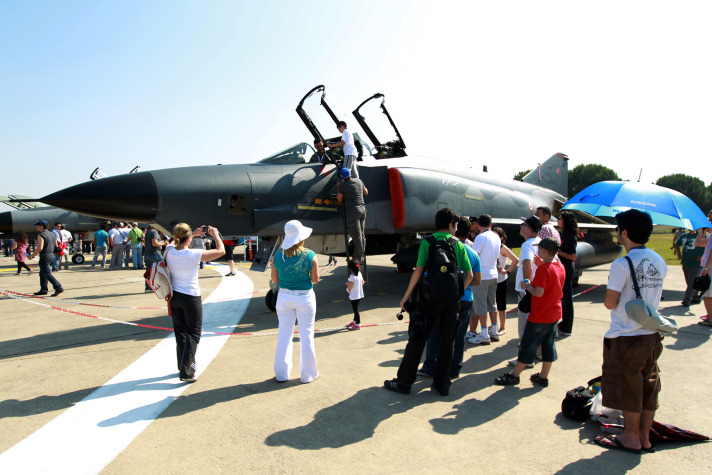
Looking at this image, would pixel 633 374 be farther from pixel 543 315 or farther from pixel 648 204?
pixel 648 204

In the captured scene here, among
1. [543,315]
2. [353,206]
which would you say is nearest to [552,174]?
[353,206]

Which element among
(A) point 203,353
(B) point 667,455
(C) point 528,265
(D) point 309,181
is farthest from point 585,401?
(D) point 309,181

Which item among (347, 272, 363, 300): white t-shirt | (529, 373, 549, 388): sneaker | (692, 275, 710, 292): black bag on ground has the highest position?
(347, 272, 363, 300): white t-shirt

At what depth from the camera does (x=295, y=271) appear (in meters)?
4.22

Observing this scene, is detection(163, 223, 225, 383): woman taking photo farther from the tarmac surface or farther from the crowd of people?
the tarmac surface

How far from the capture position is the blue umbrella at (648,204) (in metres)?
6.59

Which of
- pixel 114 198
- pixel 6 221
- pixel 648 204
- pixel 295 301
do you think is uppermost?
pixel 6 221

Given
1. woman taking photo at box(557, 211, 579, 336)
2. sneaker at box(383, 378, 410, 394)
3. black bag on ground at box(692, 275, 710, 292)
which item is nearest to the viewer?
sneaker at box(383, 378, 410, 394)

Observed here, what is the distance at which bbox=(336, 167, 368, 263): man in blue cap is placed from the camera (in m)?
7.29

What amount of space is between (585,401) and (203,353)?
4217 mm

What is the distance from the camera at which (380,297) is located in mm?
9211

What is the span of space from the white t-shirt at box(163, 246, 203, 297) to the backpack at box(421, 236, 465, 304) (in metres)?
2.32

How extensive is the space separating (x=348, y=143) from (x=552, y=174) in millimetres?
10780

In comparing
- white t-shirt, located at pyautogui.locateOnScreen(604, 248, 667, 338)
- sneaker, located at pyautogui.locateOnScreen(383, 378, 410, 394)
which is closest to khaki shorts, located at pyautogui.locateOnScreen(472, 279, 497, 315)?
sneaker, located at pyautogui.locateOnScreen(383, 378, 410, 394)
